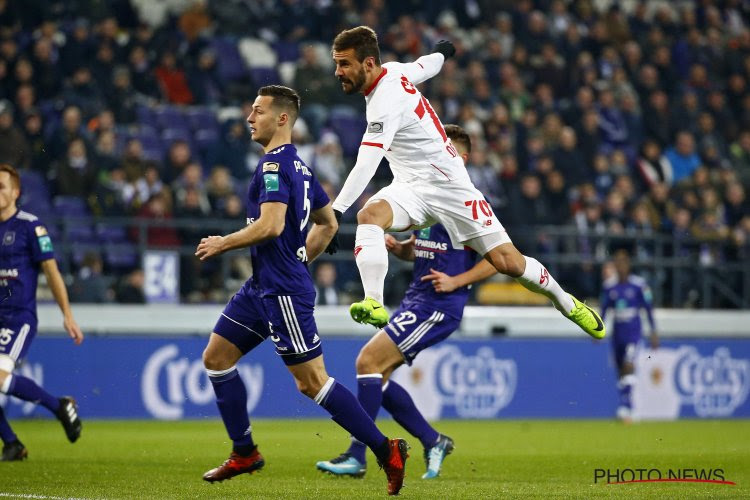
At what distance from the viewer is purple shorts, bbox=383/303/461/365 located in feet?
30.2

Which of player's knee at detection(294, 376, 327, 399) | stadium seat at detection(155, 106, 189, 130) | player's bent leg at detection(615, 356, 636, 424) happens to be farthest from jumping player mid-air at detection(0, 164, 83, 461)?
player's bent leg at detection(615, 356, 636, 424)

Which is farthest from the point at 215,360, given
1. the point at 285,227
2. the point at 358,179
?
the point at 358,179

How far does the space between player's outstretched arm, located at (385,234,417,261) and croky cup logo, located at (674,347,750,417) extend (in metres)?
9.56

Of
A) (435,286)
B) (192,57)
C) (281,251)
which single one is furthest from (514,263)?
(192,57)

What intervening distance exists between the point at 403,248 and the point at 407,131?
162cm

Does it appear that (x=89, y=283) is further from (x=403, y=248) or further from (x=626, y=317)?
(x=626, y=317)

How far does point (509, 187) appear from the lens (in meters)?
18.8

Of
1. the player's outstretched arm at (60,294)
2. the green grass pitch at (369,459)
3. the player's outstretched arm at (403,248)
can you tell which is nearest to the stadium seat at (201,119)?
the green grass pitch at (369,459)

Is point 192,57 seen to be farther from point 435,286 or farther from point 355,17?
point 435,286

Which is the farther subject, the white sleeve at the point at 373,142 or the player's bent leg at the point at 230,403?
the white sleeve at the point at 373,142

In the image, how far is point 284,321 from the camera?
286 inches

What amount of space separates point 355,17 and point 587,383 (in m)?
7.19

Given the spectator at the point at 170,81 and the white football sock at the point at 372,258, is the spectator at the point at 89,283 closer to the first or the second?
the spectator at the point at 170,81

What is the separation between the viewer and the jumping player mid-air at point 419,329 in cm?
886
